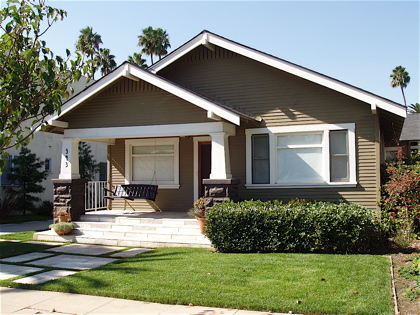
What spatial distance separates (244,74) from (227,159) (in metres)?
2.81

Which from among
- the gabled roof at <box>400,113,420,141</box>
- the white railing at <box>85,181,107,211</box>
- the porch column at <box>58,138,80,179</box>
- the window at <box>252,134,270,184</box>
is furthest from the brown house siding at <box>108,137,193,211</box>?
the gabled roof at <box>400,113,420,141</box>

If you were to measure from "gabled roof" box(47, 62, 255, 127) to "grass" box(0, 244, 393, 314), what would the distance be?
3531mm

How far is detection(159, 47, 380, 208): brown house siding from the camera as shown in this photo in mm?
10836

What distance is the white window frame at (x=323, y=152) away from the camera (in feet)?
35.8

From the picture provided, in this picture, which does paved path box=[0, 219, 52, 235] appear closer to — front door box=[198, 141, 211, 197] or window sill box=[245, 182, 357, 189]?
front door box=[198, 141, 211, 197]

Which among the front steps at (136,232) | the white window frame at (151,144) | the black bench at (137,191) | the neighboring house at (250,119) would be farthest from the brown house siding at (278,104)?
the black bench at (137,191)

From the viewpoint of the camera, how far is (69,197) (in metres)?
11.8

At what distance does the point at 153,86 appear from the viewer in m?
11.4

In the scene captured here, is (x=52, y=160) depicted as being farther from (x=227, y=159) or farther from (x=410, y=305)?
(x=410, y=305)

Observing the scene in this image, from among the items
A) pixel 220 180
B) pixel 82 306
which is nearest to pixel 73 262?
pixel 82 306

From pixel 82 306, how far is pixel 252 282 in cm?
244

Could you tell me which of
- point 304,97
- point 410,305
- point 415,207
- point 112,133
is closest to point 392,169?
point 415,207

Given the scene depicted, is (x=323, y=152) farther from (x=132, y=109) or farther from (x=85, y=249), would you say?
(x=85, y=249)

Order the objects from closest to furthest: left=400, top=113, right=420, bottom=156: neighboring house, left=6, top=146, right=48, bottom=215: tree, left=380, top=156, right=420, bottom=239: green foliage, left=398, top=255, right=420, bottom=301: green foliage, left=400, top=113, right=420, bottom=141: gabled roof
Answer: left=398, top=255, right=420, bottom=301: green foliage → left=380, top=156, right=420, bottom=239: green foliage → left=6, top=146, right=48, bottom=215: tree → left=400, top=113, right=420, bottom=156: neighboring house → left=400, top=113, right=420, bottom=141: gabled roof
